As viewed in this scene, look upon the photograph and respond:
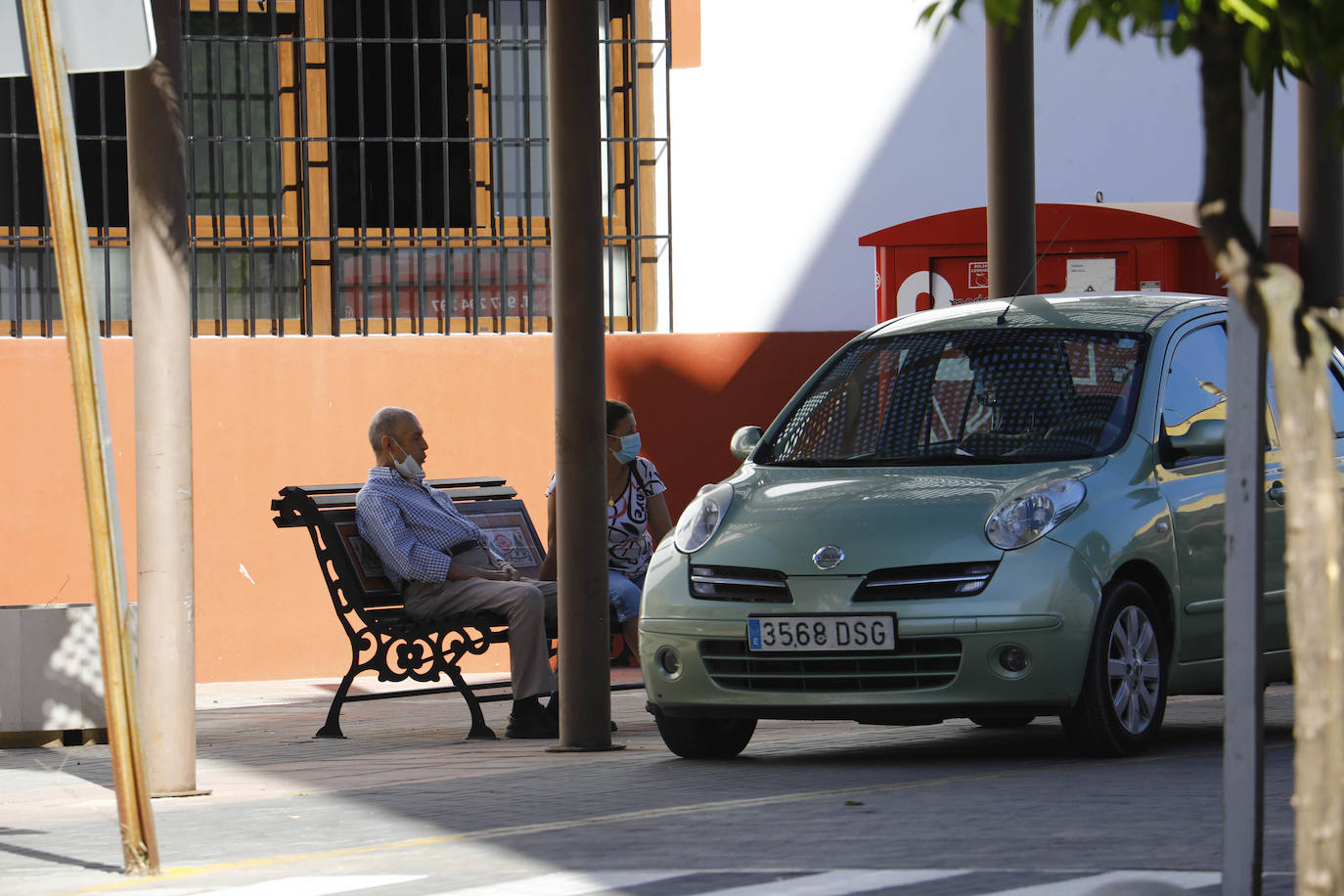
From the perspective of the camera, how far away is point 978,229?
1259 centimetres

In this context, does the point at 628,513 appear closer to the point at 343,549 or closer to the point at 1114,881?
the point at 343,549

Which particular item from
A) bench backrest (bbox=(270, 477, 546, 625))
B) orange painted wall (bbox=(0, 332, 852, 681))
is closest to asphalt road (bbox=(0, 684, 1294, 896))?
bench backrest (bbox=(270, 477, 546, 625))

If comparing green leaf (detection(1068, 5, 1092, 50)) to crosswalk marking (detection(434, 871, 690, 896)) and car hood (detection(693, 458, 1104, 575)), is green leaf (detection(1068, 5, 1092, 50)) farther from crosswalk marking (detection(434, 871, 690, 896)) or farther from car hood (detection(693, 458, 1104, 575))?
car hood (detection(693, 458, 1104, 575))

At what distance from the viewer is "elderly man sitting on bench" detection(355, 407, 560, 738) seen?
9727 mm

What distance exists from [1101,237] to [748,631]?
543 centimetres

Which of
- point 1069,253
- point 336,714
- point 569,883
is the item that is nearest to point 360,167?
point 1069,253

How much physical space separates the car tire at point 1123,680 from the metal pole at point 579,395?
199 cm

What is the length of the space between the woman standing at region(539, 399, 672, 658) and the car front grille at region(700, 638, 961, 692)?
113 inches

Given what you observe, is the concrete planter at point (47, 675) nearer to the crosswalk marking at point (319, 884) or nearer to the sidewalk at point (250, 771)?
the sidewalk at point (250, 771)

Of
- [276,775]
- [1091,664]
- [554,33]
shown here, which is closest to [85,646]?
[276,775]

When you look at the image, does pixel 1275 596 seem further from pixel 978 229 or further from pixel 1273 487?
pixel 978 229

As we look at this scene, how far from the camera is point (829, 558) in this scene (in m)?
7.49

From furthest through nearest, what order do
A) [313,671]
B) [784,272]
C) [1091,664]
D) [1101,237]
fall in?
[784,272] < [313,671] < [1101,237] < [1091,664]

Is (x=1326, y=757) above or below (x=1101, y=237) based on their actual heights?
below
